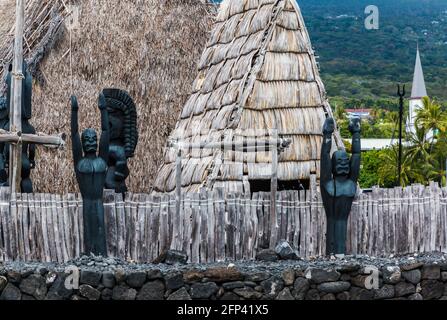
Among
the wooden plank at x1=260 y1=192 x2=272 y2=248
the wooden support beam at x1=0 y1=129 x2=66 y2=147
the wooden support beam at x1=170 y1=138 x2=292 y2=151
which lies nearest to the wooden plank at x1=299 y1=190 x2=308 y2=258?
the wooden plank at x1=260 y1=192 x2=272 y2=248

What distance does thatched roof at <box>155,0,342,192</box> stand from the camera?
13.2 meters

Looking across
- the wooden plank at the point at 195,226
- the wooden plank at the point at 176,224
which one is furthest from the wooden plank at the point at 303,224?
the wooden plank at the point at 176,224

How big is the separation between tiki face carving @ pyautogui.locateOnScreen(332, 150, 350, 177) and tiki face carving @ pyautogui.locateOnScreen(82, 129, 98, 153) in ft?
8.11

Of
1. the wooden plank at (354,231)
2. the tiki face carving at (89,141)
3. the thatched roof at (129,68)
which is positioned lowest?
the wooden plank at (354,231)

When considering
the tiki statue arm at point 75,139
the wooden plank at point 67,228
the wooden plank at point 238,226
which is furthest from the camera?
the wooden plank at point 238,226

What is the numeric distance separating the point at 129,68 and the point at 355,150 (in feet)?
26.6

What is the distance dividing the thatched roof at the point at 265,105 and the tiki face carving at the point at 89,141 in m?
2.56

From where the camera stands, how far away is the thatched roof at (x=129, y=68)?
17.5 metres

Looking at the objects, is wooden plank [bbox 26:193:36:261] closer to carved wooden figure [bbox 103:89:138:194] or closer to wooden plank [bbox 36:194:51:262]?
wooden plank [bbox 36:194:51:262]

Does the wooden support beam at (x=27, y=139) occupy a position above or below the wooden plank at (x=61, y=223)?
above

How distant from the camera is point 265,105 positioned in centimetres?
1336

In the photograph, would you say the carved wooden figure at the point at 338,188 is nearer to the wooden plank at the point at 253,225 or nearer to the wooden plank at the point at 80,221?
the wooden plank at the point at 253,225

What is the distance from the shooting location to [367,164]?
157 feet

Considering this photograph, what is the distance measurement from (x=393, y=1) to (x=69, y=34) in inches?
2544
